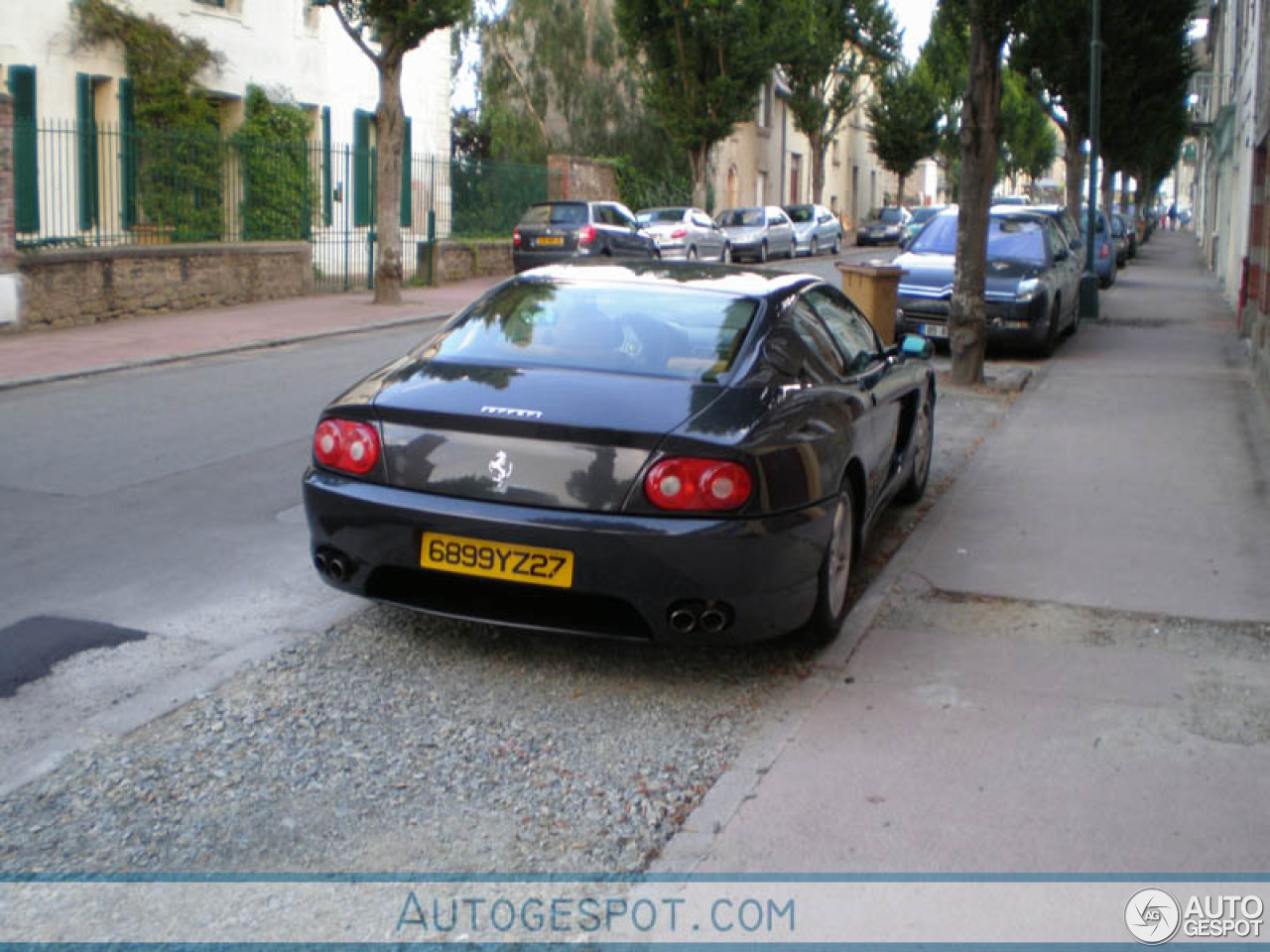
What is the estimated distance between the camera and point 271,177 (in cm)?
2222

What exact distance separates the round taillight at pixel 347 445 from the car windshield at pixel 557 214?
77.3 feet

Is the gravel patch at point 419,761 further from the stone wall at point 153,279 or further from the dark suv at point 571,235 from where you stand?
the dark suv at point 571,235

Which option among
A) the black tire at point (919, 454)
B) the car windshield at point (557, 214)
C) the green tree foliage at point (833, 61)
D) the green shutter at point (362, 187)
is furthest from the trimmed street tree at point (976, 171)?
the green tree foliage at point (833, 61)

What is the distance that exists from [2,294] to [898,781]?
1429 cm

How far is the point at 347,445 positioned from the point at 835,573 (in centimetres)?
186

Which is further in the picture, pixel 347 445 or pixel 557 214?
pixel 557 214

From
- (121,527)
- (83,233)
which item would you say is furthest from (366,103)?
(121,527)

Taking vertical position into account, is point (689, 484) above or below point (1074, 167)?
below

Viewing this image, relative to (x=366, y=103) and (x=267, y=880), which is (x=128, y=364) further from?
(x=366, y=103)

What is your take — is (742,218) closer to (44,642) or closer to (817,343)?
(817,343)

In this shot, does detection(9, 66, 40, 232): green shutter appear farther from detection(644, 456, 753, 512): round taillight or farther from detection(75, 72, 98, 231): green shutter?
detection(644, 456, 753, 512): round taillight

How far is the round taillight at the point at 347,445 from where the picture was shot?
16.3ft

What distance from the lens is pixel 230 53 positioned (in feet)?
Result: 78.4
